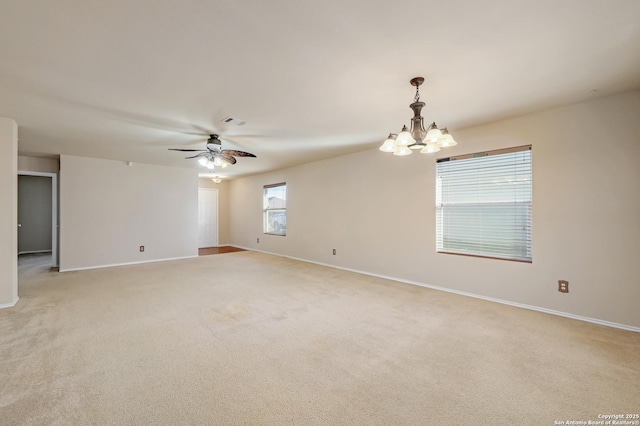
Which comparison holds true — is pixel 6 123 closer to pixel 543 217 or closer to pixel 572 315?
pixel 543 217

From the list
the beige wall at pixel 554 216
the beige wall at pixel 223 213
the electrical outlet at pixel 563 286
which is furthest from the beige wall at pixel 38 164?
the electrical outlet at pixel 563 286

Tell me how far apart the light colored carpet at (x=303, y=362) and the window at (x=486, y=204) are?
0.77m

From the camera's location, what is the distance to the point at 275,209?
762 centimetres

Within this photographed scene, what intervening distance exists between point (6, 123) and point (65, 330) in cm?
274

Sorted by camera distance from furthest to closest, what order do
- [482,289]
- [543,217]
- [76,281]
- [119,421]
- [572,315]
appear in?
[76,281]
[482,289]
[543,217]
[572,315]
[119,421]

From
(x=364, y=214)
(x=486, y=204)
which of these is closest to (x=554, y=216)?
(x=486, y=204)

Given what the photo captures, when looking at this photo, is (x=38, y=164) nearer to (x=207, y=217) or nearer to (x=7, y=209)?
→ (x=7, y=209)

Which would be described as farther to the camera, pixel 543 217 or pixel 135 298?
pixel 135 298

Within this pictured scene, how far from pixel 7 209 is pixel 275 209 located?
4.99 meters

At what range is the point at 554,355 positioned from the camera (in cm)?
225

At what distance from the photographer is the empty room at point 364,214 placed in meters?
1.68

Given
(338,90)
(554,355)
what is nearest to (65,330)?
(338,90)

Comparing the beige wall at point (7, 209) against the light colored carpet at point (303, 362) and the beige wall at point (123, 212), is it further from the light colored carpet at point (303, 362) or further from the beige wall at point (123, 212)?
the beige wall at point (123, 212)

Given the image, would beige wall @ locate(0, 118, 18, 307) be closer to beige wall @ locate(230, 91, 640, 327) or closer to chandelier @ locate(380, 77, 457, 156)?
chandelier @ locate(380, 77, 457, 156)
